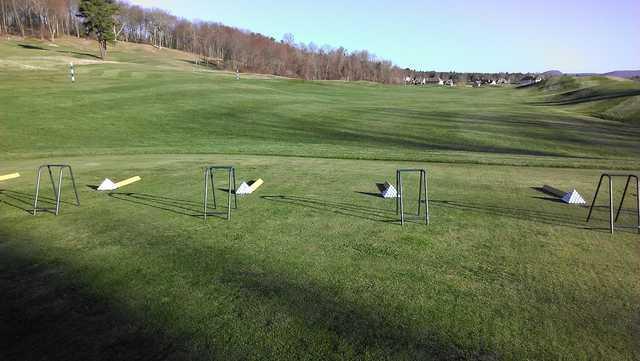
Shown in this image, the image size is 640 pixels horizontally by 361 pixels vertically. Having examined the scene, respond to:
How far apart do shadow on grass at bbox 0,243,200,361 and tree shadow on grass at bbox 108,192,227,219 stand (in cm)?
→ 333

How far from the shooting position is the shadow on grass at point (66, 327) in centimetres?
424

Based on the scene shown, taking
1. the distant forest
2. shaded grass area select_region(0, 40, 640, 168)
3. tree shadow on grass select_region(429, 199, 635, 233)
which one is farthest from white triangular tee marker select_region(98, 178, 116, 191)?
the distant forest

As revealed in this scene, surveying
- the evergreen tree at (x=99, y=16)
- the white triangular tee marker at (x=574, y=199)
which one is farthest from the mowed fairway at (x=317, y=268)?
the evergreen tree at (x=99, y=16)

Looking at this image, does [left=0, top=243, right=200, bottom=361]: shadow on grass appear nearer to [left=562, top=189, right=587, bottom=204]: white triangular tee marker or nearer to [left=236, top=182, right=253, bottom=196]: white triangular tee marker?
[left=236, top=182, right=253, bottom=196]: white triangular tee marker

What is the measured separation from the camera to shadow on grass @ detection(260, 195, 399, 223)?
29.1 ft

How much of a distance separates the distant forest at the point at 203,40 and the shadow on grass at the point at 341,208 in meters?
102

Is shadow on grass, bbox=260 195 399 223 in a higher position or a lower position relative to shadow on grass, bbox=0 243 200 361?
higher

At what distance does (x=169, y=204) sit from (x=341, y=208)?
404cm

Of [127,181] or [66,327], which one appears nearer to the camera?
[66,327]

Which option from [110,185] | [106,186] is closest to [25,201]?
[106,186]

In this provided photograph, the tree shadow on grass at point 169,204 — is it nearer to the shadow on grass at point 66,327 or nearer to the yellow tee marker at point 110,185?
the yellow tee marker at point 110,185

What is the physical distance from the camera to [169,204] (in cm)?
970

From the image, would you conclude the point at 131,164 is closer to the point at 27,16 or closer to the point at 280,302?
the point at 280,302

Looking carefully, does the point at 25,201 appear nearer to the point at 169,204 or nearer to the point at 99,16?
the point at 169,204
